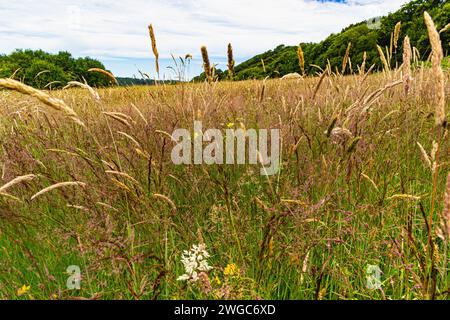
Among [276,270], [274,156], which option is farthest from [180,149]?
[276,270]

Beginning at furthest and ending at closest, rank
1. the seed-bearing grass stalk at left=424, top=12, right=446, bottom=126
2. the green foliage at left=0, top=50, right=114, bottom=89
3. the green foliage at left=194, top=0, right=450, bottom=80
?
the green foliage at left=0, top=50, right=114, bottom=89
the green foliage at left=194, top=0, right=450, bottom=80
the seed-bearing grass stalk at left=424, top=12, right=446, bottom=126

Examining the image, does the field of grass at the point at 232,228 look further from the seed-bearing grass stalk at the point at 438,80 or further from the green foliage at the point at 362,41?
the green foliage at the point at 362,41
